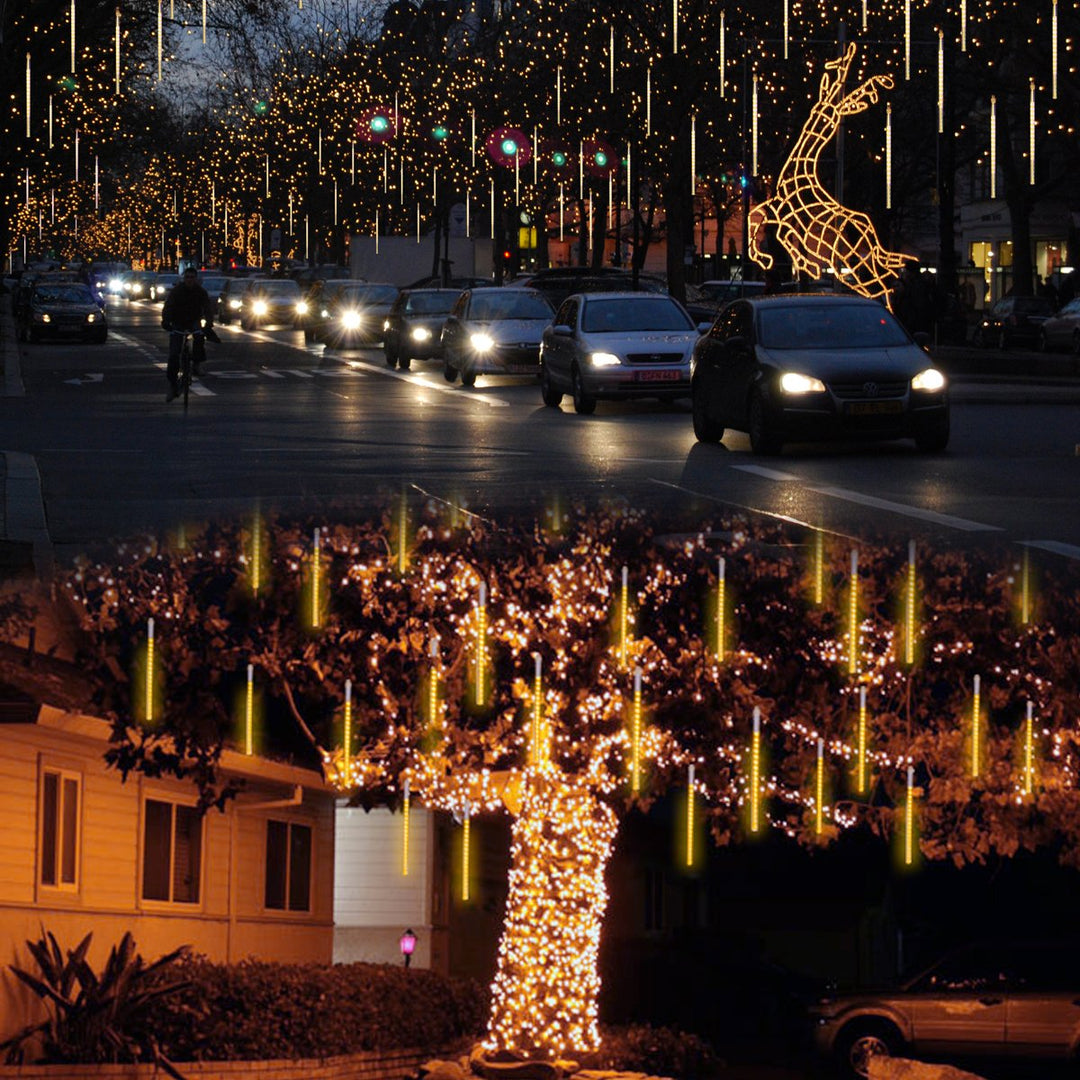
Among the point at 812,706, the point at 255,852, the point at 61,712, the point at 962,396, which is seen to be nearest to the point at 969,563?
the point at 812,706

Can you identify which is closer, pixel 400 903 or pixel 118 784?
pixel 118 784

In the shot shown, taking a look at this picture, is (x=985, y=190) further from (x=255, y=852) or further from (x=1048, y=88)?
(x=255, y=852)

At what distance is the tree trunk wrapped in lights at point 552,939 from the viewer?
1474 centimetres

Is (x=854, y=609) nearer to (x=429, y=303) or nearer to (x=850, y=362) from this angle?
(x=850, y=362)

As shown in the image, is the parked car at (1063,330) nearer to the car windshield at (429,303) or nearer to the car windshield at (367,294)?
the car windshield at (367,294)

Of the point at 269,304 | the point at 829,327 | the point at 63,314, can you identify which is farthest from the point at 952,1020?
the point at 269,304

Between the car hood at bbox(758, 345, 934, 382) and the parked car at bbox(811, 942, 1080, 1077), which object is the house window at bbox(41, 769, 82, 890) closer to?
the car hood at bbox(758, 345, 934, 382)

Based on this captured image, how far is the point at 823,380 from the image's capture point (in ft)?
74.5

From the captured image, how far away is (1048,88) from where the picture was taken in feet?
161

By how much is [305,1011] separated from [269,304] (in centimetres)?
5813

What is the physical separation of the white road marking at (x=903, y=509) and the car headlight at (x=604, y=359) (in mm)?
11918

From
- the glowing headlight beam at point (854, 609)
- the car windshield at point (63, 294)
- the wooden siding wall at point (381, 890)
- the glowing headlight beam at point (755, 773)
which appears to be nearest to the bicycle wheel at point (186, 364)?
the wooden siding wall at point (381, 890)

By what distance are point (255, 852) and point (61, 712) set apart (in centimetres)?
820

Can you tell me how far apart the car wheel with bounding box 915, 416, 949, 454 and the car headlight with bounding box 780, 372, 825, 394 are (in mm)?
1080
